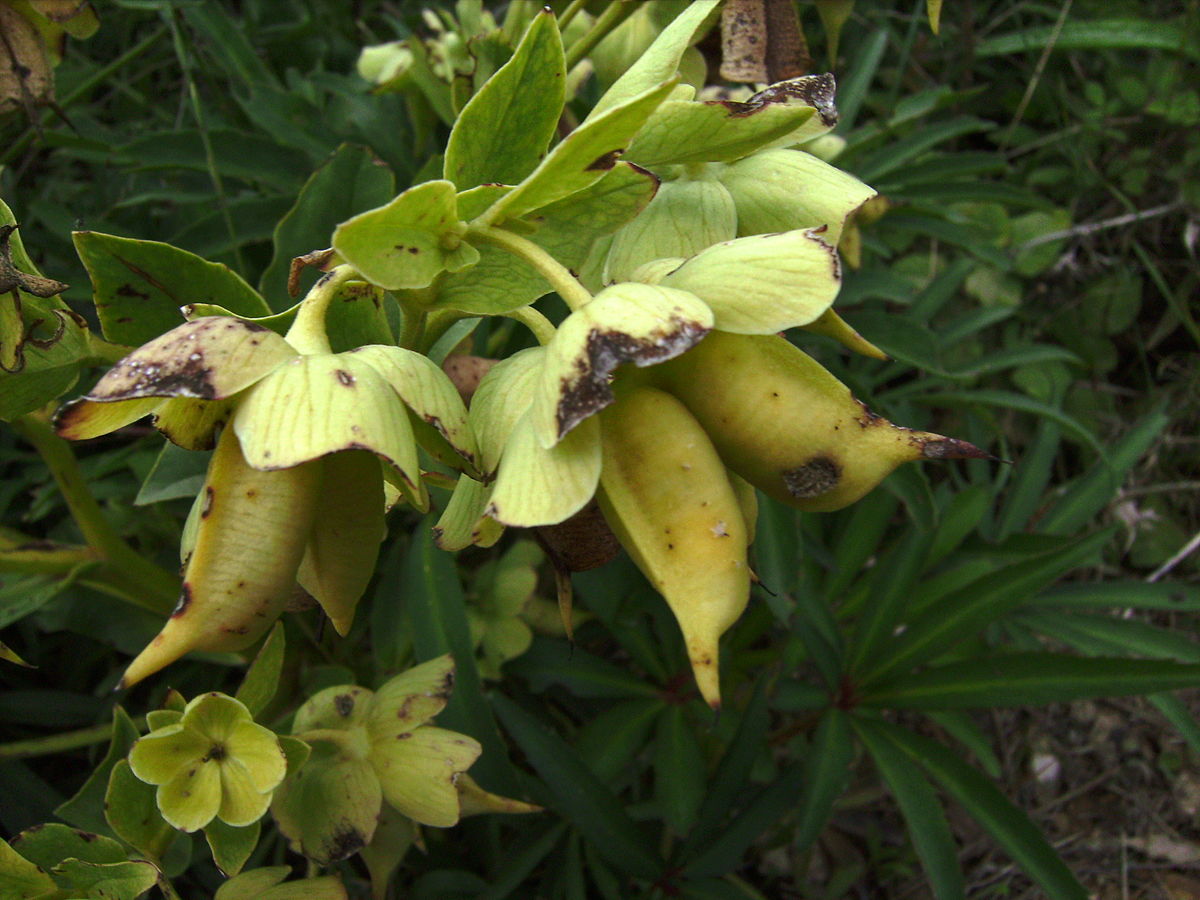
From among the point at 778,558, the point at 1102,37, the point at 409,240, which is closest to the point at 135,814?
the point at 409,240

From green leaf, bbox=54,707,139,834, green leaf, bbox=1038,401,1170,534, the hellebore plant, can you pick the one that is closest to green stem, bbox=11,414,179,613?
green leaf, bbox=54,707,139,834

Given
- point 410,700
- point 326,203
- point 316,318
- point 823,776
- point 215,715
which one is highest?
point 316,318

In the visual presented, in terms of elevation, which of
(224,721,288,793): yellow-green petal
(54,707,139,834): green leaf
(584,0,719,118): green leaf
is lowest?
(54,707,139,834): green leaf

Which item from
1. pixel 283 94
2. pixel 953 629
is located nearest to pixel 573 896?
pixel 953 629

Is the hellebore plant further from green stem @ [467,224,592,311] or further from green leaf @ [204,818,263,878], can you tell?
green leaf @ [204,818,263,878]

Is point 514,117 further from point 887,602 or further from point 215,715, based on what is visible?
point 887,602

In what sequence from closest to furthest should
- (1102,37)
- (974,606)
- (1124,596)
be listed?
(974,606), (1124,596), (1102,37)
